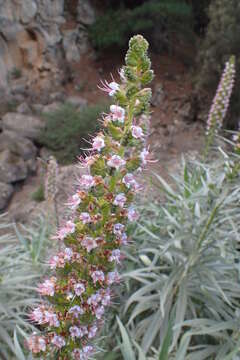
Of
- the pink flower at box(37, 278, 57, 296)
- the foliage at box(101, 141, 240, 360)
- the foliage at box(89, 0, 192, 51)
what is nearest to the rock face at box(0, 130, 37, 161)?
the foliage at box(89, 0, 192, 51)

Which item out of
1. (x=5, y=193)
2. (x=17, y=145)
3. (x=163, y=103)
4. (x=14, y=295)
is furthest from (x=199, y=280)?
(x=163, y=103)

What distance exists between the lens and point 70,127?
9398 mm

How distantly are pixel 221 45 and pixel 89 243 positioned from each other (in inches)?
363

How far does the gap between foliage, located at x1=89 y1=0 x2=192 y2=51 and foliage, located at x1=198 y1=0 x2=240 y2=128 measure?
4.61ft

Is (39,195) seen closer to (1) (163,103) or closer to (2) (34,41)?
(1) (163,103)

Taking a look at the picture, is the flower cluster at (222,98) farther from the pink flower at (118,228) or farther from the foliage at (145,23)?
the foliage at (145,23)

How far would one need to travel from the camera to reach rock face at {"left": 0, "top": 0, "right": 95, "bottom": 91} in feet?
35.4

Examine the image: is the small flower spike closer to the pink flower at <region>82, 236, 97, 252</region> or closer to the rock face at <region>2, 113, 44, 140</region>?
the pink flower at <region>82, 236, 97, 252</region>

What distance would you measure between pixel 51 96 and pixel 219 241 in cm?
925

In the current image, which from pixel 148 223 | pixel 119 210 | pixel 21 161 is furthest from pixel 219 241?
pixel 21 161

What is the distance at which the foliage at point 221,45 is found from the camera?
368 inches

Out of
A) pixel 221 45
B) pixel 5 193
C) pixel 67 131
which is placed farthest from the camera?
pixel 221 45

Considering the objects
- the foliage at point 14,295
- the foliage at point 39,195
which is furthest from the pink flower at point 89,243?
the foliage at point 39,195

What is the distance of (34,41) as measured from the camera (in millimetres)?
11227
